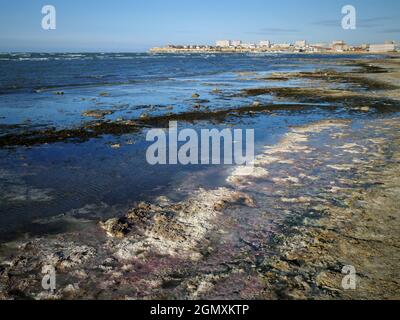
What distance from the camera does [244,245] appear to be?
4.94 metres

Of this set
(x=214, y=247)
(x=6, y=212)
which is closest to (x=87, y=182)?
(x=6, y=212)

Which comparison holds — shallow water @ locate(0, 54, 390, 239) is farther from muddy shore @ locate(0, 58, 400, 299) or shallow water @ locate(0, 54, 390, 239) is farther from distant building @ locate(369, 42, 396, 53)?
distant building @ locate(369, 42, 396, 53)

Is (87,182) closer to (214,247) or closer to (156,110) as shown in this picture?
(214,247)

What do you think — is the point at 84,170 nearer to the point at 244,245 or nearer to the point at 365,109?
the point at 244,245

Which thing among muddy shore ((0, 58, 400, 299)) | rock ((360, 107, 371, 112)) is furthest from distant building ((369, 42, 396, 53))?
muddy shore ((0, 58, 400, 299))

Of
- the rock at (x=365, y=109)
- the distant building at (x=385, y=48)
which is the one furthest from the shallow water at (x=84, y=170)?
the distant building at (x=385, y=48)

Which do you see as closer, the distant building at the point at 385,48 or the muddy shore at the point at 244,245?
the muddy shore at the point at 244,245

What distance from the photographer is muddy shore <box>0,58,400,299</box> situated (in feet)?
13.3

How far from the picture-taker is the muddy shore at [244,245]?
4.04 m

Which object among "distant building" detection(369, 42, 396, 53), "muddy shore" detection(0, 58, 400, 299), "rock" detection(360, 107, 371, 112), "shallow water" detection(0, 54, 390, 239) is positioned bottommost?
"muddy shore" detection(0, 58, 400, 299)

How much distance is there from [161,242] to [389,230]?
351 centimetres

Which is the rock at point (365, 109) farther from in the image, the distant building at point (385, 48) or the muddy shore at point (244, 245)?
the distant building at point (385, 48)

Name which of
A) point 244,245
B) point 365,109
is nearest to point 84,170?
point 244,245

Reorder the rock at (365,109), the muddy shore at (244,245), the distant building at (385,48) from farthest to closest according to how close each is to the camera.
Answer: the distant building at (385,48) < the rock at (365,109) < the muddy shore at (244,245)
